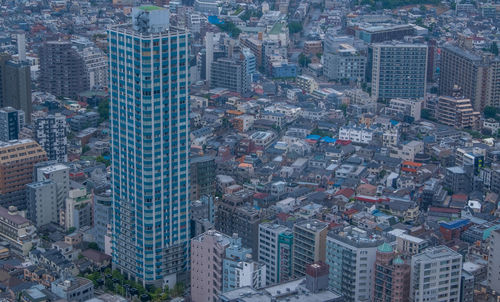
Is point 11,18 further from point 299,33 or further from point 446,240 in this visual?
point 446,240

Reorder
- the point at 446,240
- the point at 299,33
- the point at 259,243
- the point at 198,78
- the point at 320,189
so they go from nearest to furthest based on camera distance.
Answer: the point at 259,243, the point at 446,240, the point at 320,189, the point at 198,78, the point at 299,33

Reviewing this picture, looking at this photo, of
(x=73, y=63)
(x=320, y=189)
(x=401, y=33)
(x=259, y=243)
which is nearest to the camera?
(x=259, y=243)

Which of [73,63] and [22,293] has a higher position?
[73,63]

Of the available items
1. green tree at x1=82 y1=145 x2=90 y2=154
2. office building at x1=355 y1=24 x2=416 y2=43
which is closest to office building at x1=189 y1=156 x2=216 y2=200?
green tree at x1=82 y1=145 x2=90 y2=154

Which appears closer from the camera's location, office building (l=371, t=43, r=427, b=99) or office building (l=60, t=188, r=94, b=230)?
office building (l=60, t=188, r=94, b=230)

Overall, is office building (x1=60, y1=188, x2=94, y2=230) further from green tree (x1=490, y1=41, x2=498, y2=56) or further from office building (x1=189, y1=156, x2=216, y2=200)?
green tree (x1=490, y1=41, x2=498, y2=56)

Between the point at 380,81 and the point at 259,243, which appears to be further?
the point at 380,81

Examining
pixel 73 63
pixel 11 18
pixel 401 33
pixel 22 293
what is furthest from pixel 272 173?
pixel 11 18
